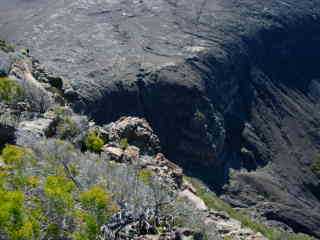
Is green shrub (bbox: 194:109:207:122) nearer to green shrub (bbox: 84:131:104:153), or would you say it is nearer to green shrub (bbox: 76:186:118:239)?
green shrub (bbox: 84:131:104:153)

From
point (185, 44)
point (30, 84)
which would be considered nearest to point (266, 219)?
point (185, 44)

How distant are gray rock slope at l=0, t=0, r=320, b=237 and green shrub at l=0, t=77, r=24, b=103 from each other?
42.0 meters

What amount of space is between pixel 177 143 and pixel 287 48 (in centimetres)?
4861

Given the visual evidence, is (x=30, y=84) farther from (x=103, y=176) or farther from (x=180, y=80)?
Result: (x=180, y=80)

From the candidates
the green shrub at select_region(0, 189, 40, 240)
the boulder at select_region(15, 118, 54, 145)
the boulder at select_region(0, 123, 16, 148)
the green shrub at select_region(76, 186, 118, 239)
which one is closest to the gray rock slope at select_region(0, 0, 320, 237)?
the boulder at select_region(15, 118, 54, 145)

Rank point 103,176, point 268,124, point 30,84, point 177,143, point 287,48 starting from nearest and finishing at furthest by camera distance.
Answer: point 103,176
point 30,84
point 177,143
point 268,124
point 287,48

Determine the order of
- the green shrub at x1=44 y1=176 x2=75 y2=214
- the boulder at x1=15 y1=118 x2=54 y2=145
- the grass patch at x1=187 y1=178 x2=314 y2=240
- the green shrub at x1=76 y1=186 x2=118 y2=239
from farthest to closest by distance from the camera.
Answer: the grass patch at x1=187 y1=178 x2=314 y2=240, the boulder at x1=15 y1=118 x2=54 y2=145, the green shrub at x1=76 y1=186 x2=118 y2=239, the green shrub at x1=44 y1=176 x2=75 y2=214

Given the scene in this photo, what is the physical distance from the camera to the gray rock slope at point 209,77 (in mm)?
87438

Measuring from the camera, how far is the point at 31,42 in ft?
332

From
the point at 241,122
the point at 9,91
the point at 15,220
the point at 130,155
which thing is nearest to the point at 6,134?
the point at 9,91

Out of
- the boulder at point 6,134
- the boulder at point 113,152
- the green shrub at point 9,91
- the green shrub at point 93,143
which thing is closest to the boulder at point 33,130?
the boulder at point 6,134

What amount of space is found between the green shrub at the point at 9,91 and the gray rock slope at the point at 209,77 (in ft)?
138

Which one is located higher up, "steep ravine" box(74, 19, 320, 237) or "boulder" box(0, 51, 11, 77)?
"boulder" box(0, 51, 11, 77)

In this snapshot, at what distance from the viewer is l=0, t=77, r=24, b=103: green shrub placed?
27562 millimetres
